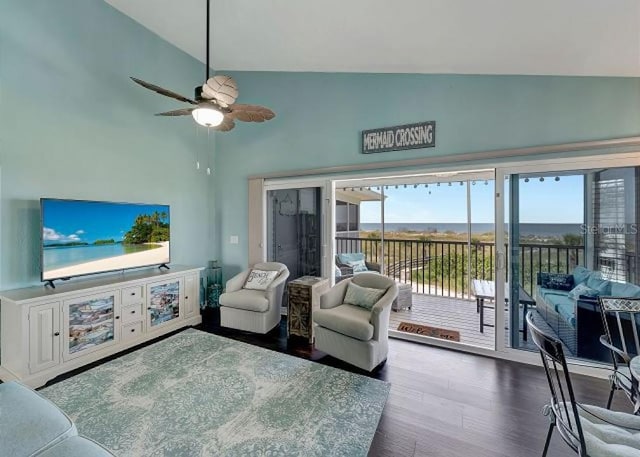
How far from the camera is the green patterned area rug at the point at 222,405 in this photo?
1.70 m

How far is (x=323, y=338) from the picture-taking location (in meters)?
2.81

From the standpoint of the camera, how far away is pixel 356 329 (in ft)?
8.26

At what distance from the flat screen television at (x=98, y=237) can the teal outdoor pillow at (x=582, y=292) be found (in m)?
4.73

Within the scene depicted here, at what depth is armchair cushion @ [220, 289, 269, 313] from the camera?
3.31 metres

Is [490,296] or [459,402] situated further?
[490,296]

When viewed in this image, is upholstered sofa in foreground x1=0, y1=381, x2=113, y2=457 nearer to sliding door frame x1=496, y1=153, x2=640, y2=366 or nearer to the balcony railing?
sliding door frame x1=496, y1=153, x2=640, y2=366

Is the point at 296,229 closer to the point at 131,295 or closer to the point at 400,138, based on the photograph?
the point at 400,138

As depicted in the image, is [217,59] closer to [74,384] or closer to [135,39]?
[135,39]

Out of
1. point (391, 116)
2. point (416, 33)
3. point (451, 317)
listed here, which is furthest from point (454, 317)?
point (416, 33)

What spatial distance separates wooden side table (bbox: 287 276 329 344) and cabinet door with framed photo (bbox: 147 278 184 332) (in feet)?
4.97

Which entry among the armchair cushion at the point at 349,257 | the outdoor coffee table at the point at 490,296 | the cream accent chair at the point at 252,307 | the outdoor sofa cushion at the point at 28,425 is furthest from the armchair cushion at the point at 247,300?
the outdoor coffee table at the point at 490,296

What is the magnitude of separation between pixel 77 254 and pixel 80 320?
0.70 metres

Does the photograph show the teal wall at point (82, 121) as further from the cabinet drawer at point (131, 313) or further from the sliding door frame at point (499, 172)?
the sliding door frame at point (499, 172)

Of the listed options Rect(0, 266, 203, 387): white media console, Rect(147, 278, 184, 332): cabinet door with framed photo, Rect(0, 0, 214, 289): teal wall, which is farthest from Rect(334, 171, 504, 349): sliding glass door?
Rect(0, 0, 214, 289): teal wall
